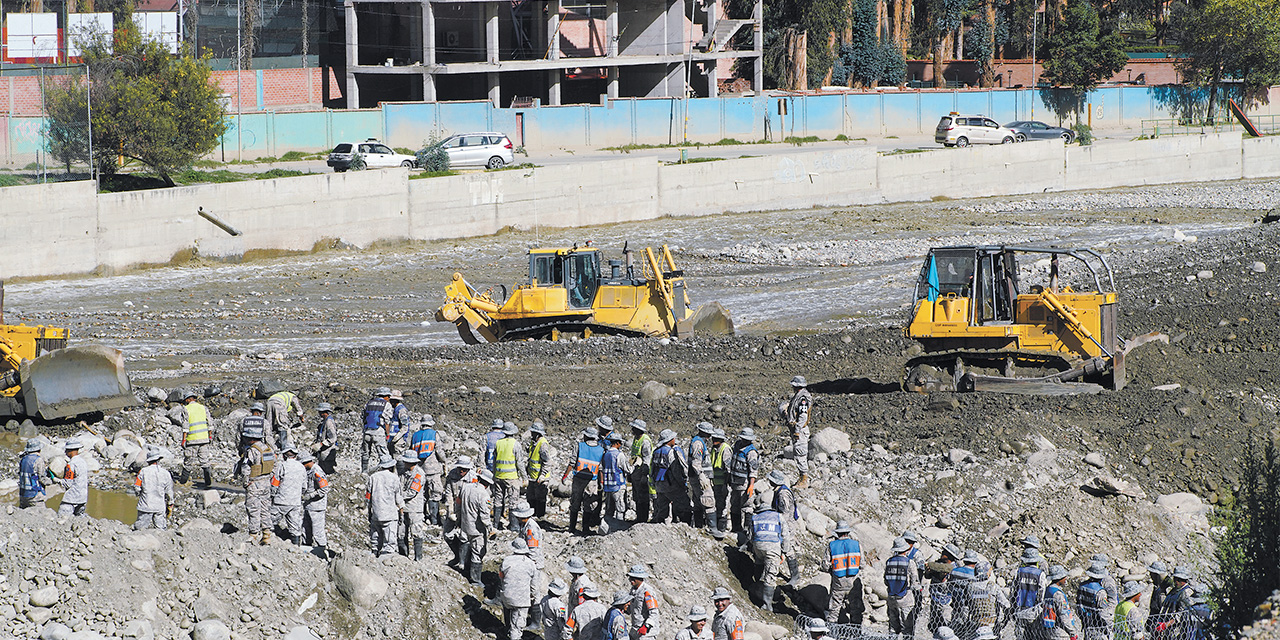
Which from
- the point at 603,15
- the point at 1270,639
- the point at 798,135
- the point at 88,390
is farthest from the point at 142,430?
the point at 603,15

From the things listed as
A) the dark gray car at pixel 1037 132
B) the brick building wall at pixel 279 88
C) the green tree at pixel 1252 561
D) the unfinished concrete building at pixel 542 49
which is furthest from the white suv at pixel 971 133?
the green tree at pixel 1252 561

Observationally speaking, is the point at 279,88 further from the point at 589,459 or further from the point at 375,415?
the point at 589,459

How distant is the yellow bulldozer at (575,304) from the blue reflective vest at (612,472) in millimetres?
9432

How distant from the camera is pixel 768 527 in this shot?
12648 mm

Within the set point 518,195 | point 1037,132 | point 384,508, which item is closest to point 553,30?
point 1037,132

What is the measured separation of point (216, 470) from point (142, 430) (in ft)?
5.93

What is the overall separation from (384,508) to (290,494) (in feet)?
3.26

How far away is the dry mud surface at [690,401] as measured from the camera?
11359 mm

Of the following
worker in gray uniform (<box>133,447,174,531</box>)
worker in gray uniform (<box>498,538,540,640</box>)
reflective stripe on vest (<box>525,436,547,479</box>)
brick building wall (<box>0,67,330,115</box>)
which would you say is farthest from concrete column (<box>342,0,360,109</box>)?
worker in gray uniform (<box>498,538,540,640</box>)

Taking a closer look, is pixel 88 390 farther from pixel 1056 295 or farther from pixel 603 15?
pixel 603 15

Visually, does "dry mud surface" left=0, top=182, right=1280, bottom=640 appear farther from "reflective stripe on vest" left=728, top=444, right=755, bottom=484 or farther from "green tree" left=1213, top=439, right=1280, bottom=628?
"green tree" left=1213, top=439, right=1280, bottom=628

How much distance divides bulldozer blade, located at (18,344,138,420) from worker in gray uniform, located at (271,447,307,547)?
20.5 feet

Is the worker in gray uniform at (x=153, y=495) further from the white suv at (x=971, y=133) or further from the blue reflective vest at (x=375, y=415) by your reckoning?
the white suv at (x=971, y=133)

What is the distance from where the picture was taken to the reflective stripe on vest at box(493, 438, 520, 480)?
13.9 m
